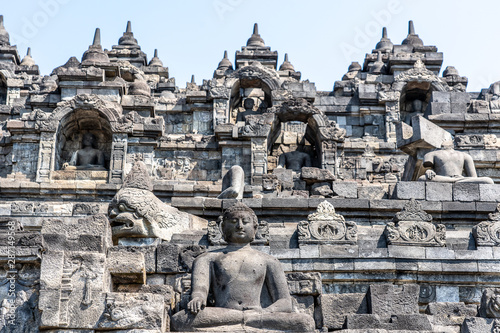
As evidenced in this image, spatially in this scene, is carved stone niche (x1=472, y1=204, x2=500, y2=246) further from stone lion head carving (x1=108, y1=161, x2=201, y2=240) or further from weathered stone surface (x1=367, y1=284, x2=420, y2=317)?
stone lion head carving (x1=108, y1=161, x2=201, y2=240)

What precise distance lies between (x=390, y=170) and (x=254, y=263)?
14896mm

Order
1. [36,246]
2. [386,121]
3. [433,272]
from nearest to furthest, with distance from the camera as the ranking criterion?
[36,246], [433,272], [386,121]

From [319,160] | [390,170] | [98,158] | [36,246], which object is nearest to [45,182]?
[98,158]

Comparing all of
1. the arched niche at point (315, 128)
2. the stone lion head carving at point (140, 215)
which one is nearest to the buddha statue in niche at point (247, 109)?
the arched niche at point (315, 128)

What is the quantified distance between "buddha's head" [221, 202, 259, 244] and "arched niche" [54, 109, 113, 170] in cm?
1477

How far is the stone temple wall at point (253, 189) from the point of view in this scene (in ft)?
41.9

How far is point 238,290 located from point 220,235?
3.15 m

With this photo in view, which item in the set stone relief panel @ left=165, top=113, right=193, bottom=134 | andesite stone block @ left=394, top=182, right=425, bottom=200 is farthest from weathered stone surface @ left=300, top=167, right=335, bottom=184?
stone relief panel @ left=165, top=113, right=193, bottom=134

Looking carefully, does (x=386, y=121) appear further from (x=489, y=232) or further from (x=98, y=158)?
(x=489, y=232)

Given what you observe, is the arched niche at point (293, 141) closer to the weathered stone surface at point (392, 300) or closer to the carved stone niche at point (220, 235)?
the carved stone niche at point (220, 235)

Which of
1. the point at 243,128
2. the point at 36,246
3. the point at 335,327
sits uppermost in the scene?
the point at 243,128

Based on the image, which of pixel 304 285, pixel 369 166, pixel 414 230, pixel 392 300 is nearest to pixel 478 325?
pixel 392 300

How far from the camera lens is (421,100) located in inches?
1262

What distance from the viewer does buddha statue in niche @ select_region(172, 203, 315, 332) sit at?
481 inches
